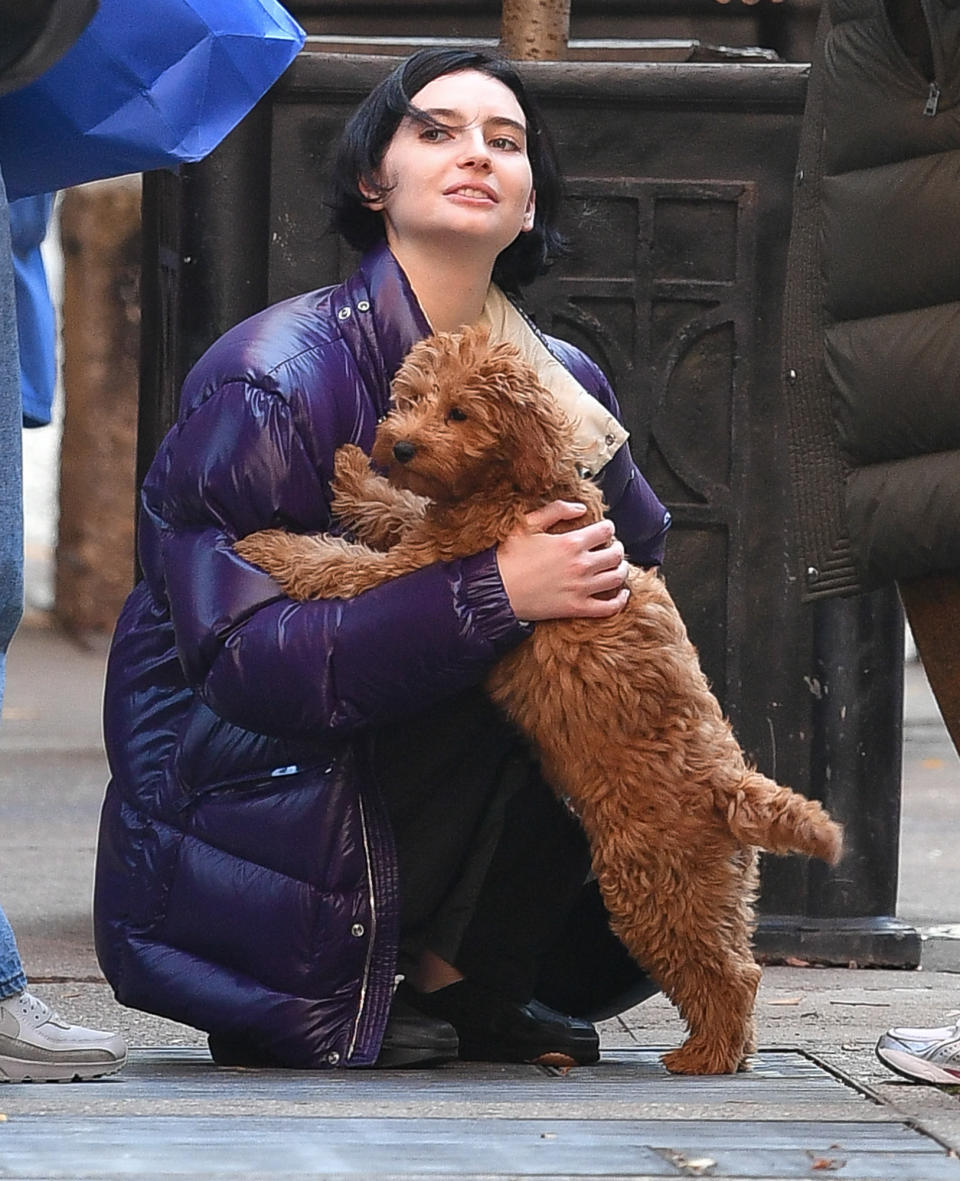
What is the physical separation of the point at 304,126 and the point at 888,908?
2.20 meters

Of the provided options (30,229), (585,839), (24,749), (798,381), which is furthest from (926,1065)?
(24,749)

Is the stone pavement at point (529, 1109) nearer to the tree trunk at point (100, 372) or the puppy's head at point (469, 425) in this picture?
the puppy's head at point (469, 425)

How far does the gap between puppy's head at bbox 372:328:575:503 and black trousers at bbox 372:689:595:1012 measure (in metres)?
0.40

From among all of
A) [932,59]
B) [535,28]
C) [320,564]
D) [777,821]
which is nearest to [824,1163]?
[777,821]

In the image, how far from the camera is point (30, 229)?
5008 millimetres

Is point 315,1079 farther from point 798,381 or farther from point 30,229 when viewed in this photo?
point 30,229

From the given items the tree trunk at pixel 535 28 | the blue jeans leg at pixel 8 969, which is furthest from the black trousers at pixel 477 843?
the tree trunk at pixel 535 28

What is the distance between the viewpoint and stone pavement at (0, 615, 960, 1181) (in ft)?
7.82

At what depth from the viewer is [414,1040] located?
3.45 m

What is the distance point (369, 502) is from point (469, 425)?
30 centimetres

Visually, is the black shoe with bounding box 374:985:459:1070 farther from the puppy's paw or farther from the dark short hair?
the dark short hair

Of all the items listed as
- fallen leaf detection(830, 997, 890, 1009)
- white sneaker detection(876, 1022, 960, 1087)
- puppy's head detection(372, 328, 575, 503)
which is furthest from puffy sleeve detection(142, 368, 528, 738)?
fallen leaf detection(830, 997, 890, 1009)

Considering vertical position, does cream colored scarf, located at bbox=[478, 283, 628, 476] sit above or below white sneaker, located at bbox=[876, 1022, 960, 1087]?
above

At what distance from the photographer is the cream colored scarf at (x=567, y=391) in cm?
362
